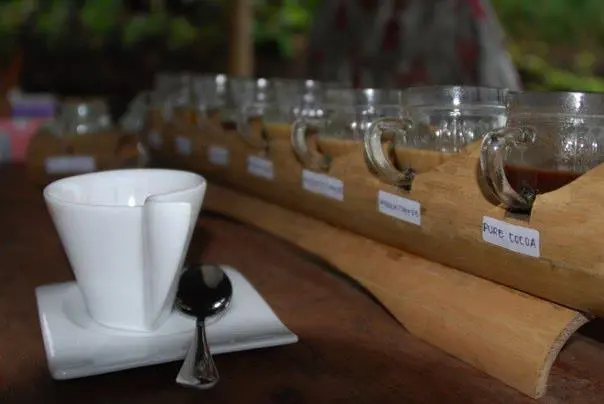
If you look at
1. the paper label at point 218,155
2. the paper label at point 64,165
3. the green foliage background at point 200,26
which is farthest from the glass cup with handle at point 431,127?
the green foliage background at point 200,26

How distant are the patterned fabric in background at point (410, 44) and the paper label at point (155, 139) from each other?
505 mm

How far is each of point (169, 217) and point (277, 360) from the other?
0.39ft

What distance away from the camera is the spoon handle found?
443mm

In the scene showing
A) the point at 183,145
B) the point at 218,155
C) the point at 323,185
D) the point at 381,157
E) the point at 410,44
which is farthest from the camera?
the point at 410,44

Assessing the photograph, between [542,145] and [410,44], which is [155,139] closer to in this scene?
[410,44]

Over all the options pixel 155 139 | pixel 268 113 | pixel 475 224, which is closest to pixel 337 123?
pixel 268 113

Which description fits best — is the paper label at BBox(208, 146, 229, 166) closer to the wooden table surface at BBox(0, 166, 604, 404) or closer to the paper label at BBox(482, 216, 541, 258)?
the wooden table surface at BBox(0, 166, 604, 404)

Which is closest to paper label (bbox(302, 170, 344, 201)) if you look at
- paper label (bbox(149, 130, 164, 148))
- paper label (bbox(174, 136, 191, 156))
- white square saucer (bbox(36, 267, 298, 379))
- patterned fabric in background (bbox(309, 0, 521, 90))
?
white square saucer (bbox(36, 267, 298, 379))

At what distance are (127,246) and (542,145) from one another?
0.29 m

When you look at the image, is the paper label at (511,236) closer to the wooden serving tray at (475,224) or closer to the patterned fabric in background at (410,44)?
the wooden serving tray at (475,224)

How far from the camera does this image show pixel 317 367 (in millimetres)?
471

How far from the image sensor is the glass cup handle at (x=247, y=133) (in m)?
0.81

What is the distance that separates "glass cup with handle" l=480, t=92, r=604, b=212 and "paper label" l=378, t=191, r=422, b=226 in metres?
0.08

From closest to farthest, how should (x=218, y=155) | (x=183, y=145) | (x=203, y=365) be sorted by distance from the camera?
(x=203, y=365) → (x=218, y=155) → (x=183, y=145)
